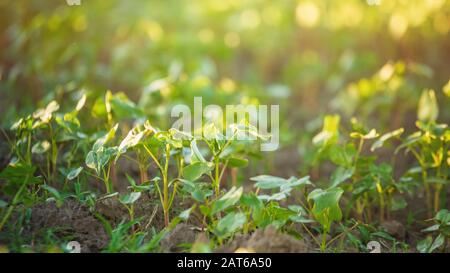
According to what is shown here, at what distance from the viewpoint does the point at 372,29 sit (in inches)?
109

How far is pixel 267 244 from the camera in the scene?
127 centimetres

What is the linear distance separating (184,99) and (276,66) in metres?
0.94

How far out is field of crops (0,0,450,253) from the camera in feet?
4.58

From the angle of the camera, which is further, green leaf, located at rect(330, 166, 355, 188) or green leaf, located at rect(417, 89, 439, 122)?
green leaf, located at rect(417, 89, 439, 122)

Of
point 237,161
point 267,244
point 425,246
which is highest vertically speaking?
point 237,161

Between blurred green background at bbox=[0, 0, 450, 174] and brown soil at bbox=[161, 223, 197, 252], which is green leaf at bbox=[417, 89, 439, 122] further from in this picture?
brown soil at bbox=[161, 223, 197, 252]

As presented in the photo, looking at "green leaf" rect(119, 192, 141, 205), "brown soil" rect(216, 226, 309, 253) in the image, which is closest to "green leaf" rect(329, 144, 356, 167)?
"brown soil" rect(216, 226, 309, 253)

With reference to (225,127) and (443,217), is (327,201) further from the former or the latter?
(225,127)

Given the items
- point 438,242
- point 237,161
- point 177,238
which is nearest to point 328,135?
point 237,161

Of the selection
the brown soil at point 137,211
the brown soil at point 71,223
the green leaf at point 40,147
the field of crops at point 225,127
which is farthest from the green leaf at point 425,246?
the green leaf at point 40,147

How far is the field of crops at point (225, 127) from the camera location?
139cm

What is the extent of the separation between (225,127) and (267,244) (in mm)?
579
